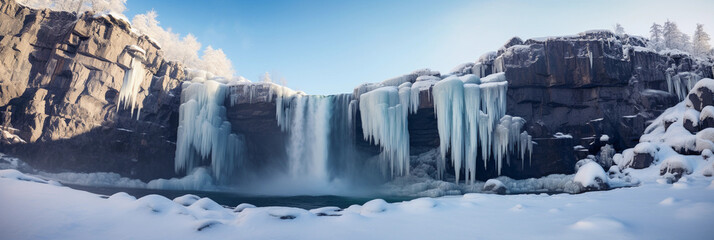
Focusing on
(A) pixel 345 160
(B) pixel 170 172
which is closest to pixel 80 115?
(B) pixel 170 172

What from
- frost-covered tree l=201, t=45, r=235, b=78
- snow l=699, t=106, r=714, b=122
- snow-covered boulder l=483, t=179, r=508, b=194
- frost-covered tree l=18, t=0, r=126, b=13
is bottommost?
snow-covered boulder l=483, t=179, r=508, b=194

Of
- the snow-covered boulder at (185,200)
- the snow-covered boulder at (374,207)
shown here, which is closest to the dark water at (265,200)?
the snow-covered boulder at (185,200)

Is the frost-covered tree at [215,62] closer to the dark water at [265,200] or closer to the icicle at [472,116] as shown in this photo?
the dark water at [265,200]

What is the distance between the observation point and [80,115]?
16.5 meters

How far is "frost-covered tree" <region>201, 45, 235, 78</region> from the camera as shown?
36.8 meters

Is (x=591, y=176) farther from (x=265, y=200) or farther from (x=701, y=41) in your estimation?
(x=701, y=41)

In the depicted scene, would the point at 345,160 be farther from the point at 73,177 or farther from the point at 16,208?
the point at 16,208

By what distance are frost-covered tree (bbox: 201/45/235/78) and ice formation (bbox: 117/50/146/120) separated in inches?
739

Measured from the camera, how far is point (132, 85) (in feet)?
59.3

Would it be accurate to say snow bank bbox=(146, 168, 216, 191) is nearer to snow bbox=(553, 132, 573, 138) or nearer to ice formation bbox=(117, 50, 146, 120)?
ice formation bbox=(117, 50, 146, 120)

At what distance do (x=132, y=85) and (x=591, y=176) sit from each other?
22894mm

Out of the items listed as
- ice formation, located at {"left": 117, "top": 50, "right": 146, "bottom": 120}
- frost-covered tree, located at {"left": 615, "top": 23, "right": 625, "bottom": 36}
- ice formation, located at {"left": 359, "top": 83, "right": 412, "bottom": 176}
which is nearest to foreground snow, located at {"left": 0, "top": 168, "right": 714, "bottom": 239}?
ice formation, located at {"left": 359, "top": 83, "right": 412, "bottom": 176}

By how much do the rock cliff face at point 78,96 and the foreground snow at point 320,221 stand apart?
1592 cm

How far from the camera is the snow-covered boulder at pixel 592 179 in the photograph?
32.3ft
